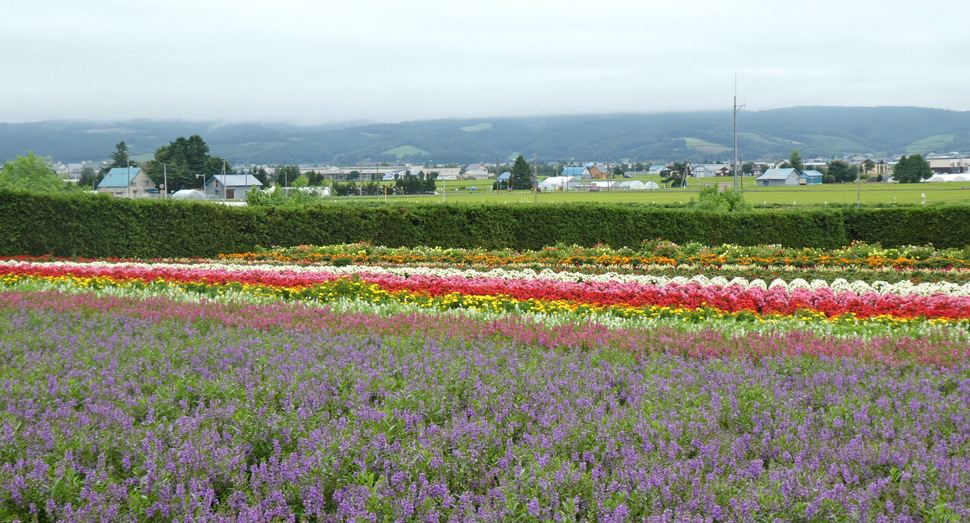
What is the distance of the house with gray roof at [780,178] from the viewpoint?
12325 cm

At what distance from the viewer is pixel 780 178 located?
12431 cm

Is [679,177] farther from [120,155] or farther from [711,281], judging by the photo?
[711,281]

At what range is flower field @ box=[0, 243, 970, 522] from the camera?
2.94 m

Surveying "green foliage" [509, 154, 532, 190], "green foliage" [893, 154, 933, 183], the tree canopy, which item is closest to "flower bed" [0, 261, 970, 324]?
the tree canopy

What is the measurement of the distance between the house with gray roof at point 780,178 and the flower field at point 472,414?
412ft

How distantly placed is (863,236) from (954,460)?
22.4 m

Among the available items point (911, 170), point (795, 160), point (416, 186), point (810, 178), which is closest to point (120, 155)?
point (416, 186)

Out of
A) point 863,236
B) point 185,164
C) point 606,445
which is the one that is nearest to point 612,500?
point 606,445

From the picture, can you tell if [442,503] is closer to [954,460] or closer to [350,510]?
[350,510]

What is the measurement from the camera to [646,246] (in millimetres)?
17844

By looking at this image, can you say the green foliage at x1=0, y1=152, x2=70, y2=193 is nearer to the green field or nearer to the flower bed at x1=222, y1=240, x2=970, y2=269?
the green field

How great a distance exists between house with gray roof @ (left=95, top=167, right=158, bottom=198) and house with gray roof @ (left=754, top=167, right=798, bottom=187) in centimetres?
10207

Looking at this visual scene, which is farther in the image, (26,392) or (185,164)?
(185,164)

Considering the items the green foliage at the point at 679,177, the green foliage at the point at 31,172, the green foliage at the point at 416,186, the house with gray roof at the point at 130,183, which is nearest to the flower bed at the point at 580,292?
the green foliage at the point at 31,172
